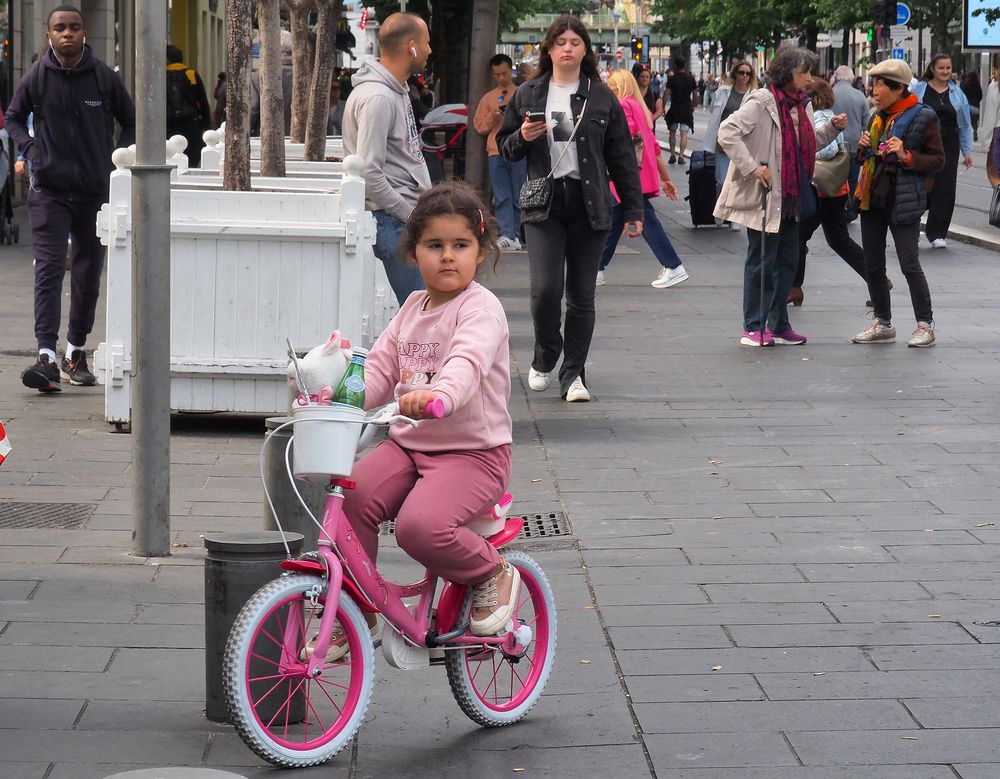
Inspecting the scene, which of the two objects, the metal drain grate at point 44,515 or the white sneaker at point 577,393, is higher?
the metal drain grate at point 44,515

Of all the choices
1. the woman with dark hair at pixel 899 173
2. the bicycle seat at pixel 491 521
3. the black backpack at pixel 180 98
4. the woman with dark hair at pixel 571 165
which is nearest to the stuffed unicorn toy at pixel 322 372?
the bicycle seat at pixel 491 521

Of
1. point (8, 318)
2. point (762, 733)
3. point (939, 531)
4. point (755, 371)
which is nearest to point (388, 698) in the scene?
point (762, 733)

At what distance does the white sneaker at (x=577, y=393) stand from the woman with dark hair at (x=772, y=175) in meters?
2.28

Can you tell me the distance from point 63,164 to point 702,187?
→ 41.7 ft

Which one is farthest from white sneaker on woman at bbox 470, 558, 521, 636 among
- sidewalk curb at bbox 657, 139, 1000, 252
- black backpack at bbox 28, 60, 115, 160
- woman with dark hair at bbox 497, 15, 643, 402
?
sidewalk curb at bbox 657, 139, 1000, 252

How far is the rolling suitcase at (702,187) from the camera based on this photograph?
20.1 metres

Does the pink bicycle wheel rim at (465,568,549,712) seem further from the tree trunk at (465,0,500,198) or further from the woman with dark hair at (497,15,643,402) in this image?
the tree trunk at (465,0,500,198)

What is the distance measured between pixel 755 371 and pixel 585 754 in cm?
663

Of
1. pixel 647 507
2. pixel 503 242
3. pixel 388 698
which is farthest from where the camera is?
pixel 503 242

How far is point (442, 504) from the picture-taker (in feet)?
13.6

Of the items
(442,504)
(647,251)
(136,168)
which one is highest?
(136,168)

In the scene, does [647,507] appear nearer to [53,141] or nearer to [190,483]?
[190,483]

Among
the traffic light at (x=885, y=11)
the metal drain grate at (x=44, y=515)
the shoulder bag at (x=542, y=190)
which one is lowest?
the metal drain grate at (x=44, y=515)

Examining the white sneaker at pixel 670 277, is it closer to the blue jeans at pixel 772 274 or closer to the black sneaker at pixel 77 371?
the blue jeans at pixel 772 274
